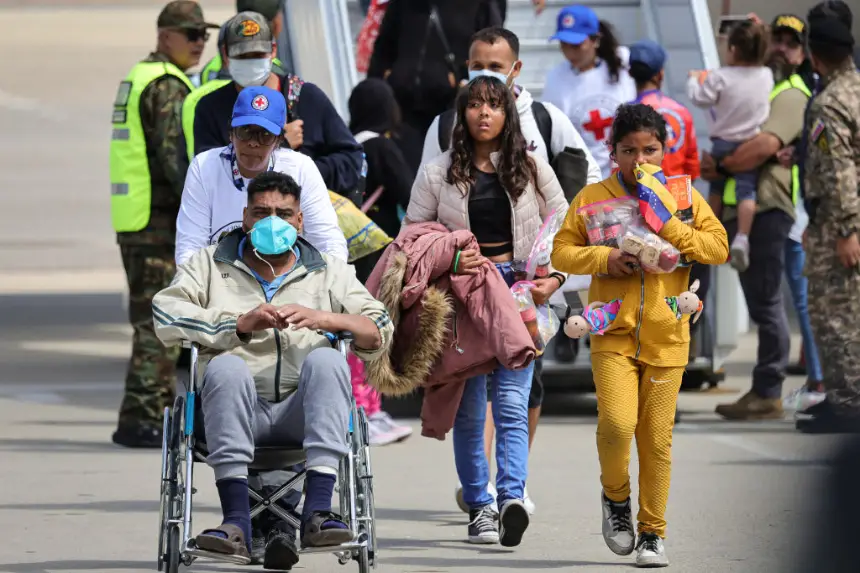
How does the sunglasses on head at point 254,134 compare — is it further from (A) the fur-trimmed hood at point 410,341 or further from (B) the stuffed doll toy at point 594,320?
(B) the stuffed doll toy at point 594,320

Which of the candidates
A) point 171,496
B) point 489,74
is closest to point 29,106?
point 489,74

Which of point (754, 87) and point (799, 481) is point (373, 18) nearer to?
point (754, 87)

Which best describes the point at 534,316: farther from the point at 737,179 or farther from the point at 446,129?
the point at 737,179

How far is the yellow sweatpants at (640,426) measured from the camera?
6.27 m

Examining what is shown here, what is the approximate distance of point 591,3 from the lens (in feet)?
42.6

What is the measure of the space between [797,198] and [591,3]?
2862mm

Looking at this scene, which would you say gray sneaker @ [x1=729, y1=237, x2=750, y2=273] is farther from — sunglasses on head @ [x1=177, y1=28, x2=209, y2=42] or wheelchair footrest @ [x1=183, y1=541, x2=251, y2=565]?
wheelchair footrest @ [x1=183, y1=541, x2=251, y2=565]

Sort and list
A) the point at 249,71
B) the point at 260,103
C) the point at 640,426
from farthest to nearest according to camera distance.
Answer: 1. the point at 249,71
2. the point at 260,103
3. the point at 640,426

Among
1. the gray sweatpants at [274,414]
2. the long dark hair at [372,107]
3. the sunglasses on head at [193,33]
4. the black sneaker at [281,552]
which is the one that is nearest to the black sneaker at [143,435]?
the long dark hair at [372,107]

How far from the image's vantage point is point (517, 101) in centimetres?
727

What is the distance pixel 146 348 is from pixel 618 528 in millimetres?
3680

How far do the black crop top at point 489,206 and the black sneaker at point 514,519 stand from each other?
1024mm

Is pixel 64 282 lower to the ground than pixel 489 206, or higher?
lower

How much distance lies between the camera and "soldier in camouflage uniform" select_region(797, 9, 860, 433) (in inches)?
344
